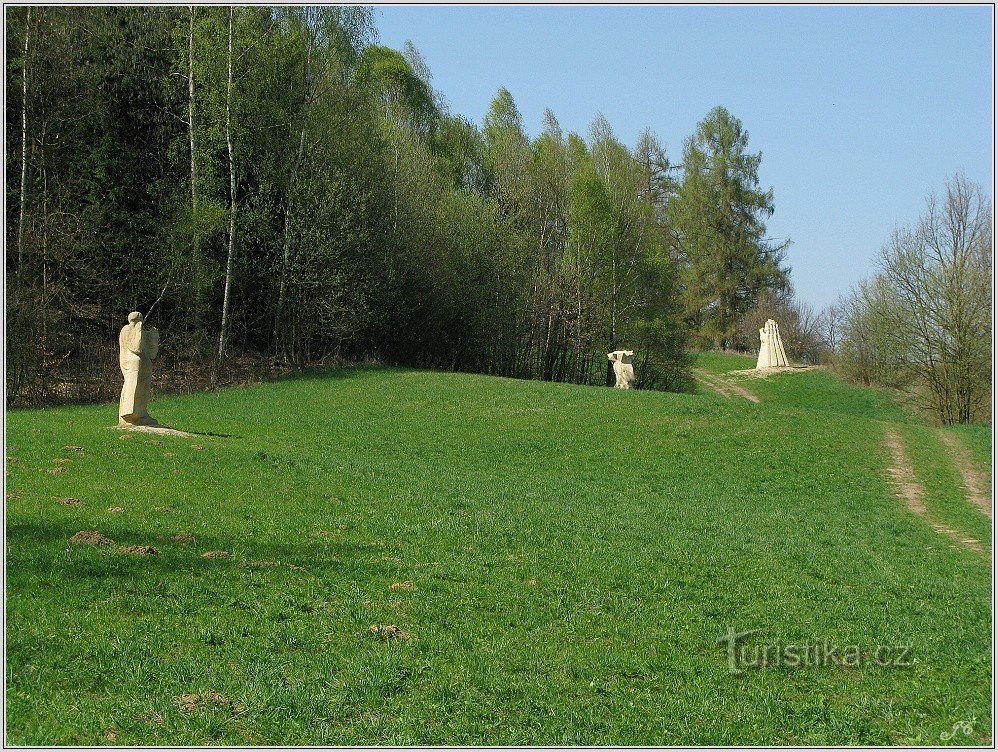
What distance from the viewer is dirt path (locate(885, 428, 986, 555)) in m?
15.3

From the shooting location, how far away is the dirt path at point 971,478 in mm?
18453

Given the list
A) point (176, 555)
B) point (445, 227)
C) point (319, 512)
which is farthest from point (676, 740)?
point (445, 227)

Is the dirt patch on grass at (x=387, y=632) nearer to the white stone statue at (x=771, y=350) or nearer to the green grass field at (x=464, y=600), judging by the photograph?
the green grass field at (x=464, y=600)

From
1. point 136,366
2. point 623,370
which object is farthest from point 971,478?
point 136,366

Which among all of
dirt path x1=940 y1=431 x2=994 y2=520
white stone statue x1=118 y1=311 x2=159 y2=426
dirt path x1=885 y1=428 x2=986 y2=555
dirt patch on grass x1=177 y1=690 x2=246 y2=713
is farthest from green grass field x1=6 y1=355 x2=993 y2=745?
white stone statue x1=118 y1=311 x2=159 y2=426

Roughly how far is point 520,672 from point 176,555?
4.05 metres

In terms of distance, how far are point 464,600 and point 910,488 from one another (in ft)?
43.4

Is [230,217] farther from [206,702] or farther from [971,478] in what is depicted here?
[206,702]

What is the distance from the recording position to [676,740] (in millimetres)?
6492

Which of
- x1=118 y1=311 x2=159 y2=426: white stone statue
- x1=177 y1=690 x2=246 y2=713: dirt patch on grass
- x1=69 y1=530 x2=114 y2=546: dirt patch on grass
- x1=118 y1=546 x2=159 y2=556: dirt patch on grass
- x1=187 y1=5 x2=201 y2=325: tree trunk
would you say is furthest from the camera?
x1=187 y1=5 x2=201 y2=325: tree trunk

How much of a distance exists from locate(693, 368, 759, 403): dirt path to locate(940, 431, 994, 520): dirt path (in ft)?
72.0

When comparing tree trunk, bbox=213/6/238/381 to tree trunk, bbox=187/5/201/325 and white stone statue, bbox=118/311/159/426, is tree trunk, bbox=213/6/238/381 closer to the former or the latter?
tree trunk, bbox=187/5/201/325

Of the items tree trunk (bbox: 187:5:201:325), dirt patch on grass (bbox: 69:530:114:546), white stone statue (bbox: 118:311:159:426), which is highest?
tree trunk (bbox: 187:5:201:325)

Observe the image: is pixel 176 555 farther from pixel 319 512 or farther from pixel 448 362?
pixel 448 362
